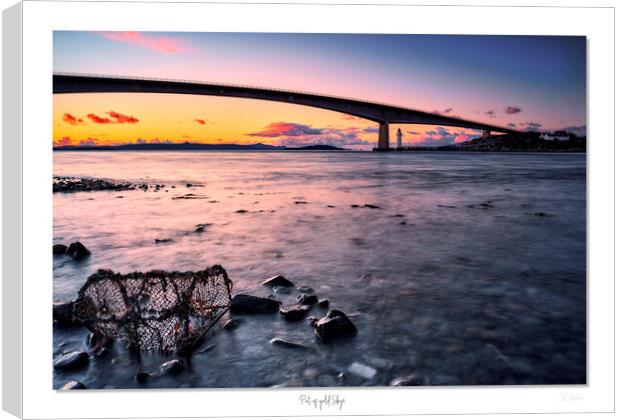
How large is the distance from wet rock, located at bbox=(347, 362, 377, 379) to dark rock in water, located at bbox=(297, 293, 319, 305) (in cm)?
71

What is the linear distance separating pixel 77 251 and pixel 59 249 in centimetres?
17

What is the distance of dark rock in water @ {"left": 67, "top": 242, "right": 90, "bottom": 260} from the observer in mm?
3746

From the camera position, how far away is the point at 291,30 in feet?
7.90

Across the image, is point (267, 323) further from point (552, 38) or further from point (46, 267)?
point (552, 38)

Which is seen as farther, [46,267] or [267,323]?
[267,323]

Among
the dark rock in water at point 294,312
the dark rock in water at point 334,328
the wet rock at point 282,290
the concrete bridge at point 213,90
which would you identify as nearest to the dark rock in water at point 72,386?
the dark rock in water at point 294,312

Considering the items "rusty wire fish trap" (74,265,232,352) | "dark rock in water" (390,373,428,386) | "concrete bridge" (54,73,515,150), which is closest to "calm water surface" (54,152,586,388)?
"dark rock in water" (390,373,428,386)

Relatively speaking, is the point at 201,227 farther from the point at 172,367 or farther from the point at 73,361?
the point at 172,367

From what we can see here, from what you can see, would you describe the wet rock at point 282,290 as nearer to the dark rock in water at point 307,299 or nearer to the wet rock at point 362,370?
the dark rock in water at point 307,299

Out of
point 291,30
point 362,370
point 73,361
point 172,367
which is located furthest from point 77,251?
point 362,370

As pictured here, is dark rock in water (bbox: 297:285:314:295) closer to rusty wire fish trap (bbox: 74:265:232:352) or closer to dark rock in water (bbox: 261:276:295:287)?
dark rock in water (bbox: 261:276:295:287)

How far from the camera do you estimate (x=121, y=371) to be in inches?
80.6
